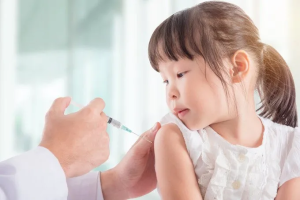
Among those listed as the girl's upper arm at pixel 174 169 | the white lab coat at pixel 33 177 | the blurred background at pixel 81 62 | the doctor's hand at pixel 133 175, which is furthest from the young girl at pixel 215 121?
the blurred background at pixel 81 62

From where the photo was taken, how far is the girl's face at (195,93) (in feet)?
3.33

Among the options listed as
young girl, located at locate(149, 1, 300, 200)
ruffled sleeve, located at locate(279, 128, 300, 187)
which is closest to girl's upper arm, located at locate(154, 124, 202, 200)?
young girl, located at locate(149, 1, 300, 200)

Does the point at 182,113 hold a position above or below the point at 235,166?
above

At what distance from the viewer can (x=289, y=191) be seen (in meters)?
1.03

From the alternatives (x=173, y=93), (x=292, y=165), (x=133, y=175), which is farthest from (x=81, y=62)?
(x=292, y=165)

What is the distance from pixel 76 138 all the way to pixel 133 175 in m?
0.36

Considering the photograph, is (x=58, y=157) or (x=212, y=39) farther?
(x=212, y=39)

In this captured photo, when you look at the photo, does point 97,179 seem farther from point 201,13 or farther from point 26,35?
point 26,35

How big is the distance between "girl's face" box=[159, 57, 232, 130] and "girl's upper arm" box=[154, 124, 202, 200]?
0.06 m

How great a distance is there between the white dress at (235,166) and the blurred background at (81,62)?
1525 millimetres

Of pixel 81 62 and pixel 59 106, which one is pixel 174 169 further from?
pixel 81 62

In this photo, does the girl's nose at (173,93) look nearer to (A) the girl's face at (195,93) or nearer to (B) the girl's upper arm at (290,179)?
(A) the girl's face at (195,93)

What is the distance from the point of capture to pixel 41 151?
2.76 feet

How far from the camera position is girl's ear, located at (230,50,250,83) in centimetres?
106
